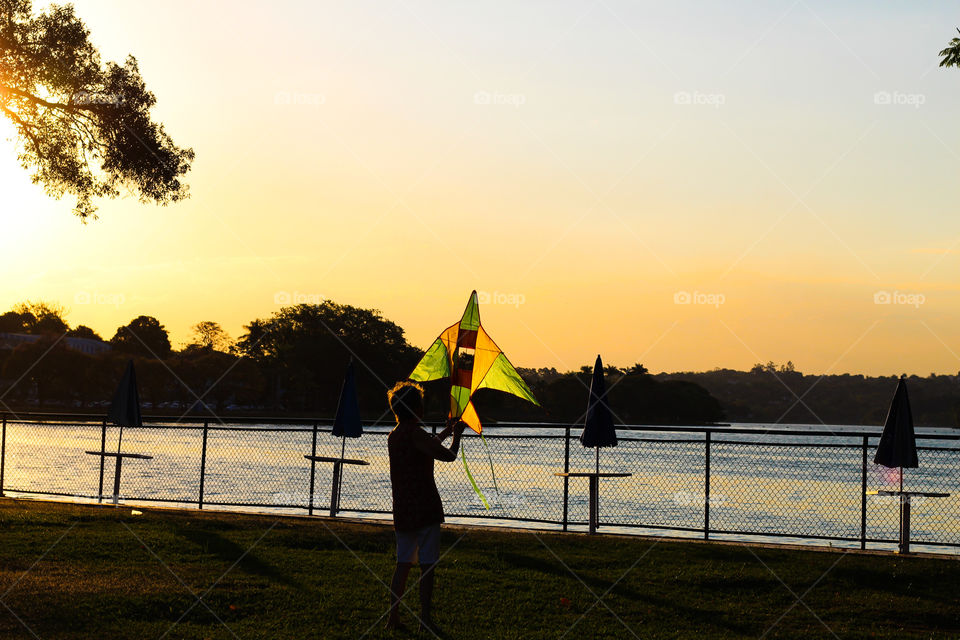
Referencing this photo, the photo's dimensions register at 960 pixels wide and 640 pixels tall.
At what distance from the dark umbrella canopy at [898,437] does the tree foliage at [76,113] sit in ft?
50.8

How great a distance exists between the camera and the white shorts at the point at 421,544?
732 centimetres

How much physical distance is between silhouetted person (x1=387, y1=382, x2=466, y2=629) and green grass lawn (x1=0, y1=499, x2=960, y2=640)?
30.1 inches

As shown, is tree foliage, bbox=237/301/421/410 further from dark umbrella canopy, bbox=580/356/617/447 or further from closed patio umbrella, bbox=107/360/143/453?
dark umbrella canopy, bbox=580/356/617/447

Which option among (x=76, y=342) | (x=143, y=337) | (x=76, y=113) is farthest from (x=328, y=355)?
(x=76, y=113)

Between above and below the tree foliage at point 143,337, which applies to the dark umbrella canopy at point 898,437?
below

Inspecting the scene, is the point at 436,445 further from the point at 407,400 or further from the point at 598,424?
the point at 598,424

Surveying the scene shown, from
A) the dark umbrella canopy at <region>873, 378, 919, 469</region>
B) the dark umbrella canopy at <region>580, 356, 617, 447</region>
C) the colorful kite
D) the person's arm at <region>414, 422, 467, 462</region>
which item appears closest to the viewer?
the colorful kite

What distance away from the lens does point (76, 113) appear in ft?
62.8

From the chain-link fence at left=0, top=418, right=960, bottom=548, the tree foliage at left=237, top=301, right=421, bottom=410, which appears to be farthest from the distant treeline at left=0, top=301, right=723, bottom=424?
the chain-link fence at left=0, top=418, right=960, bottom=548

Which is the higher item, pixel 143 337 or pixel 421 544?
pixel 143 337

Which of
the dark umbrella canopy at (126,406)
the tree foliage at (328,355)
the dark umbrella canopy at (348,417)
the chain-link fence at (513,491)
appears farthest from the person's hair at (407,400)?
the tree foliage at (328,355)

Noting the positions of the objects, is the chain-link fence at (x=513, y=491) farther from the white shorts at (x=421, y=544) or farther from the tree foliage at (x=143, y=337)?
the tree foliage at (x=143, y=337)

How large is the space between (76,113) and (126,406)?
6.29 meters

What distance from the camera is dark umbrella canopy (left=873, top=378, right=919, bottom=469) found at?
1250cm
